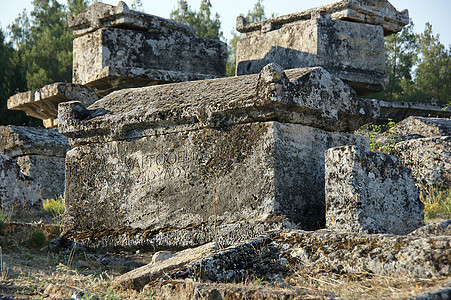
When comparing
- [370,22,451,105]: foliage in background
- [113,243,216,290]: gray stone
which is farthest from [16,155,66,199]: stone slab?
[370,22,451,105]: foliage in background

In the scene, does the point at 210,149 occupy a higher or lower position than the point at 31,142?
lower

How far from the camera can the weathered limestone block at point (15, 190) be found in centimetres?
638

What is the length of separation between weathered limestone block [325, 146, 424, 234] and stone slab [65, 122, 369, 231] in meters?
0.33

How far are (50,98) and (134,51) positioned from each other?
1561mm

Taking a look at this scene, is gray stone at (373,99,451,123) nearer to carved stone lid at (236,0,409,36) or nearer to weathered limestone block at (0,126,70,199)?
carved stone lid at (236,0,409,36)

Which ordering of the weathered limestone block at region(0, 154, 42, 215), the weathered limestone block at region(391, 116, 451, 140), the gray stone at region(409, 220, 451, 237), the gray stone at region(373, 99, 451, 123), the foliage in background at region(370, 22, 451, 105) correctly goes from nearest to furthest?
the gray stone at region(409, 220, 451, 237) < the weathered limestone block at region(0, 154, 42, 215) < the weathered limestone block at region(391, 116, 451, 140) < the gray stone at region(373, 99, 451, 123) < the foliage in background at region(370, 22, 451, 105)

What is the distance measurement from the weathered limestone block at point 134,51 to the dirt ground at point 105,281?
2.38 meters

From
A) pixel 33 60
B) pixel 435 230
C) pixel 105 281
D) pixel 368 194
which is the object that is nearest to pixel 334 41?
pixel 368 194

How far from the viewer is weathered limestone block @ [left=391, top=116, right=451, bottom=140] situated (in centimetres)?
738

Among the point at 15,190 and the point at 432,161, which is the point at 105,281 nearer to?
the point at 15,190

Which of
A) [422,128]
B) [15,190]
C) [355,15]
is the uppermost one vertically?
[355,15]

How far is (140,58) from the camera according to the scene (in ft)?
21.0

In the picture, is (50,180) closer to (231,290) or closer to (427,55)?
(231,290)

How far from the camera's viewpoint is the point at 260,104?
3773 mm
